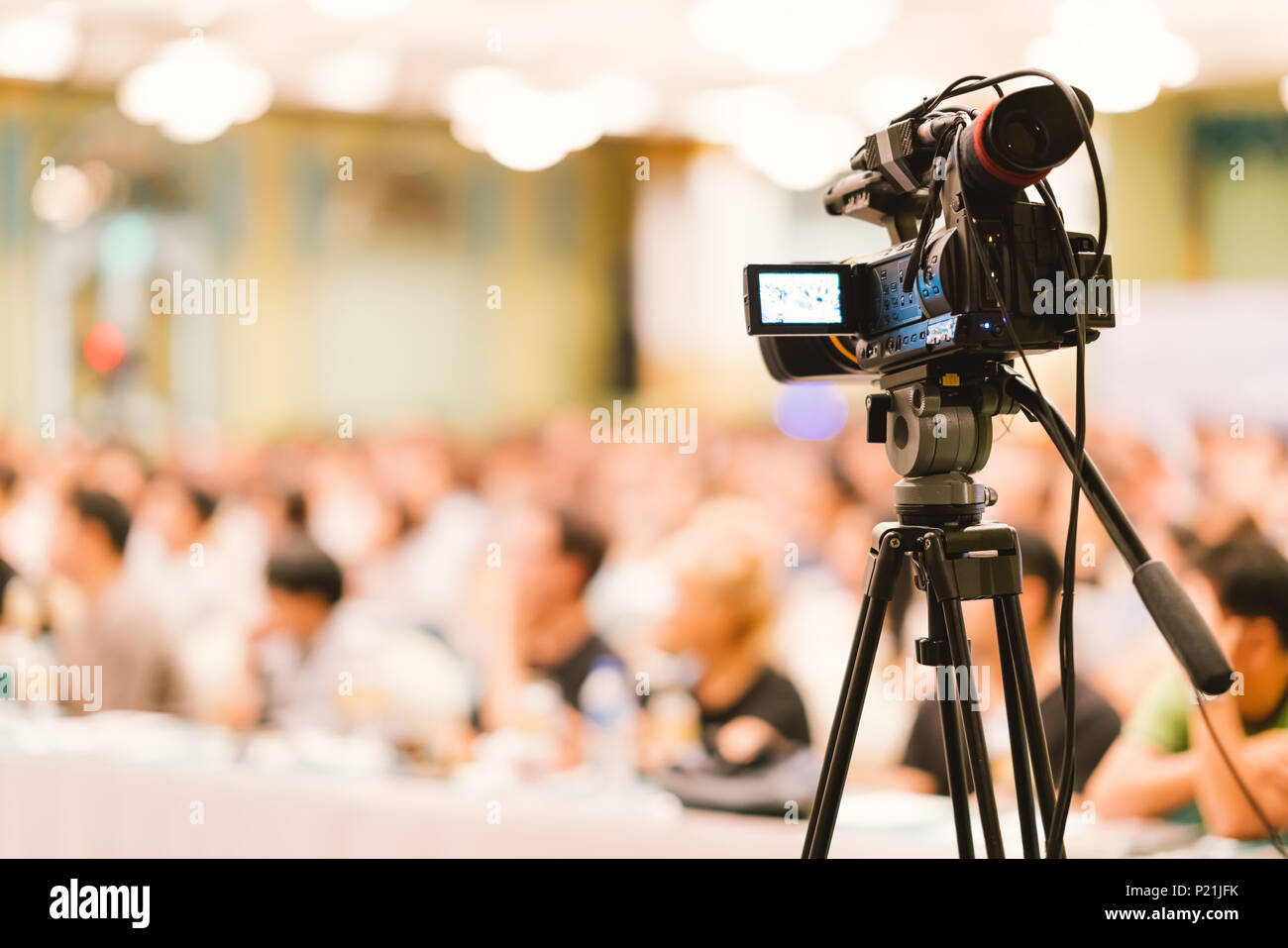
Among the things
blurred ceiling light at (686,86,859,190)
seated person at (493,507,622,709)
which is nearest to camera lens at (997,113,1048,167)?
seated person at (493,507,622,709)

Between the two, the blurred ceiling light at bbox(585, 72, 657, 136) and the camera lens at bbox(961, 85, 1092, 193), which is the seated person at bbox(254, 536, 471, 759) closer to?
the camera lens at bbox(961, 85, 1092, 193)

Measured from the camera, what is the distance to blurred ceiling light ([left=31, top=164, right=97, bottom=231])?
6812mm

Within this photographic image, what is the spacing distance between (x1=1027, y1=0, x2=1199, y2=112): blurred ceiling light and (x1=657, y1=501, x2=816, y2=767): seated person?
3.08 m

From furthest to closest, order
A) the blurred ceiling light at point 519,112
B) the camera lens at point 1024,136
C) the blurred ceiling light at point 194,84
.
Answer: the blurred ceiling light at point 519,112 → the blurred ceiling light at point 194,84 → the camera lens at point 1024,136

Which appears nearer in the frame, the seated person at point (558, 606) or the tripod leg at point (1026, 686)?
the tripod leg at point (1026, 686)

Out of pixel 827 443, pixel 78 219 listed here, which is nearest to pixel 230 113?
pixel 78 219

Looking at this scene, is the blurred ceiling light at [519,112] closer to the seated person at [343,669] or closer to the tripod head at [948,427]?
the seated person at [343,669]

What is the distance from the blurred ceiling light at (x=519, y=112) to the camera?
5691 millimetres

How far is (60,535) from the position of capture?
11.1ft

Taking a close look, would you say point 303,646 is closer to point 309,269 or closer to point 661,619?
point 661,619

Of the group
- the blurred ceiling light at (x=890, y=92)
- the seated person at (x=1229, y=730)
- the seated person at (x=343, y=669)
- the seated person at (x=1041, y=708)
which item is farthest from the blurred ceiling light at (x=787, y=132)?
the seated person at (x=1229, y=730)

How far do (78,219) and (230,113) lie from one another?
7.66 feet

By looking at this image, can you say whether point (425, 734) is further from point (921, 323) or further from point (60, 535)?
point (921, 323)

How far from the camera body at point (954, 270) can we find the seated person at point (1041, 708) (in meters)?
1.01
